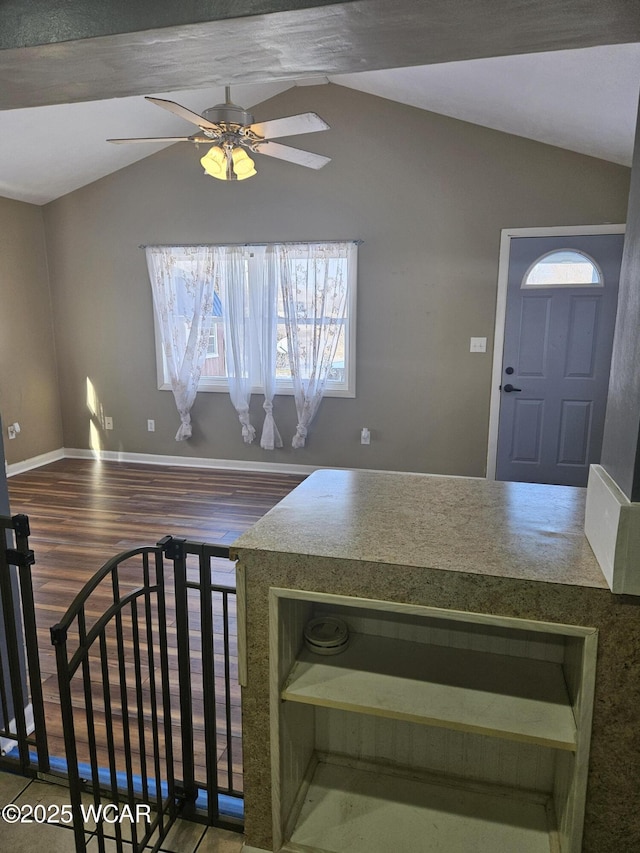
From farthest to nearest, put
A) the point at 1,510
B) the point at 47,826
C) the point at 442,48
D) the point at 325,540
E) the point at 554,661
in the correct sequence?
the point at 1,510, the point at 47,826, the point at 554,661, the point at 325,540, the point at 442,48

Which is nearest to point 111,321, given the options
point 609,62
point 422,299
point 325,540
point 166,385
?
point 166,385

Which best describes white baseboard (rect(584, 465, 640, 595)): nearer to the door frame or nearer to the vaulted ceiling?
the vaulted ceiling

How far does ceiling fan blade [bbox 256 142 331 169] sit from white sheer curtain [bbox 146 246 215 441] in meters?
1.85

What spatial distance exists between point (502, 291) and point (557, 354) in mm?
669

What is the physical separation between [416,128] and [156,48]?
3.90m

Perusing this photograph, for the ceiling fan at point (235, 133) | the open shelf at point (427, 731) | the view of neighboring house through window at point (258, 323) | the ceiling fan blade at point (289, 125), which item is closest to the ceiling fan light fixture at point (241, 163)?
the ceiling fan at point (235, 133)

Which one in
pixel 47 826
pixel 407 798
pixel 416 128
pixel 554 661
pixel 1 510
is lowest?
pixel 47 826

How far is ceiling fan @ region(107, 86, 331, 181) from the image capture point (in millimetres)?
2834

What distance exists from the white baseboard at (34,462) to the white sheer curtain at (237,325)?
2076 mm

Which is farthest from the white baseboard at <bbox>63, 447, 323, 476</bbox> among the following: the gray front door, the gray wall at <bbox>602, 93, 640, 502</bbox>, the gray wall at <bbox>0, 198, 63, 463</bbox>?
the gray wall at <bbox>602, 93, 640, 502</bbox>

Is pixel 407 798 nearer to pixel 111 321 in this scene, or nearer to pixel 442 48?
pixel 442 48

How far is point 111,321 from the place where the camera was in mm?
5547

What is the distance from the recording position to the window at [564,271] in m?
4.34

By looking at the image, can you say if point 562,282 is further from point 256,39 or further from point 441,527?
point 256,39
